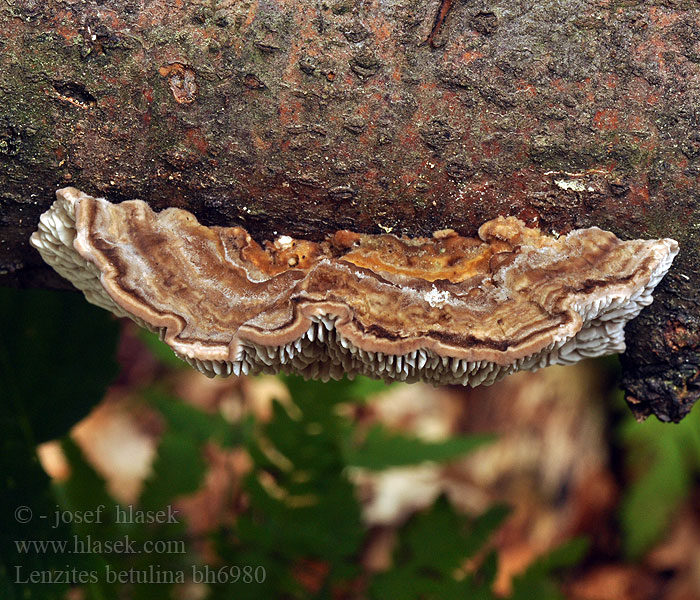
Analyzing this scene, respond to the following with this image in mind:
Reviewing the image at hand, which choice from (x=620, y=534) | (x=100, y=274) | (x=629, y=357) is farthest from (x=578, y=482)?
(x=100, y=274)

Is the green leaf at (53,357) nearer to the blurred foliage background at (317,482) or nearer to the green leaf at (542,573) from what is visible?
the blurred foliage background at (317,482)

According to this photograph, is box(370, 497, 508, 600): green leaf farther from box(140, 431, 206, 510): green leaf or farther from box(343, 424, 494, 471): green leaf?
box(140, 431, 206, 510): green leaf

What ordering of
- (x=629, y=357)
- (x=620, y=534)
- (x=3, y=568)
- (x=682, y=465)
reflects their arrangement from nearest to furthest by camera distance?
(x=629, y=357) < (x=3, y=568) < (x=682, y=465) < (x=620, y=534)

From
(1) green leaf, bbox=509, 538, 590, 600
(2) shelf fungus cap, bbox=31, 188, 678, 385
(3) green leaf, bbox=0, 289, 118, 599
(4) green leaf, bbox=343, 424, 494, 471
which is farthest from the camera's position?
(4) green leaf, bbox=343, 424, 494, 471

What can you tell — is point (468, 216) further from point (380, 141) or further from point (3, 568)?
point (3, 568)

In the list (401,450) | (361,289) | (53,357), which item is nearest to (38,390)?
(53,357)

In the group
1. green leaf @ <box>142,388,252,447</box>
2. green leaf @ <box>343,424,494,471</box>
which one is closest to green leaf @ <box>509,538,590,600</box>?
green leaf @ <box>343,424,494,471</box>

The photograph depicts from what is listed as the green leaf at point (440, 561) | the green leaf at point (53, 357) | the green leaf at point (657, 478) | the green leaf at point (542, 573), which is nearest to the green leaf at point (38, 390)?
the green leaf at point (53, 357)
